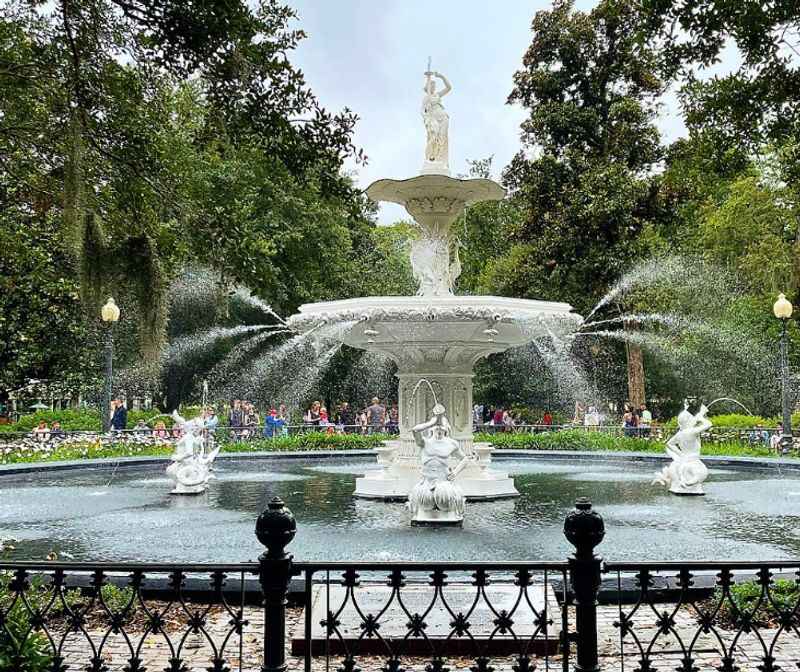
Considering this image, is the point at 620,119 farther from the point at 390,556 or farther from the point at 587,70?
the point at 390,556

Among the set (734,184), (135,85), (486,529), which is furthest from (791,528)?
(734,184)

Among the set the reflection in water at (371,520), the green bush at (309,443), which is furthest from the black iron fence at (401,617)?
the green bush at (309,443)

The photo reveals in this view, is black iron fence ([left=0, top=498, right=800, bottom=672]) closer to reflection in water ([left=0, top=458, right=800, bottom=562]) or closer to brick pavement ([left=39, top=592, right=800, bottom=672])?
brick pavement ([left=39, top=592, right=800, bottom=672])

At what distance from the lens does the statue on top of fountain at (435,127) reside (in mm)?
13047

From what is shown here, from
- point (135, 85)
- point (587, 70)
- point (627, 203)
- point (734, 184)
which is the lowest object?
point (135, 85)

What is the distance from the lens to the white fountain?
1122 cm

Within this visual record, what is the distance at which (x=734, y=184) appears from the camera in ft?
118

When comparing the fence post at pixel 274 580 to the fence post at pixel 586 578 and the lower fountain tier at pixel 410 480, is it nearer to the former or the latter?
the fence post at pixel 586 578

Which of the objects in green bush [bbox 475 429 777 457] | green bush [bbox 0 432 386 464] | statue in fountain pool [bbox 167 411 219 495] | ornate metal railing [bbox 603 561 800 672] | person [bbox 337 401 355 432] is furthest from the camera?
person [bbox 337 401 355 432]

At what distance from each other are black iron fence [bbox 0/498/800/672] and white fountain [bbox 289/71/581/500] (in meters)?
4.36

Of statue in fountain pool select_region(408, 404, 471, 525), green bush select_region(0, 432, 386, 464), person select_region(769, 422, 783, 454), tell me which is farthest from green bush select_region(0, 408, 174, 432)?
statue in fountain pool select_region(408, 404, 471, 525)

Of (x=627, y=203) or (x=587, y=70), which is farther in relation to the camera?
(x=587, y=70)

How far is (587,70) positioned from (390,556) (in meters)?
27.4

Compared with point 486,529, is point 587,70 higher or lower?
higher
